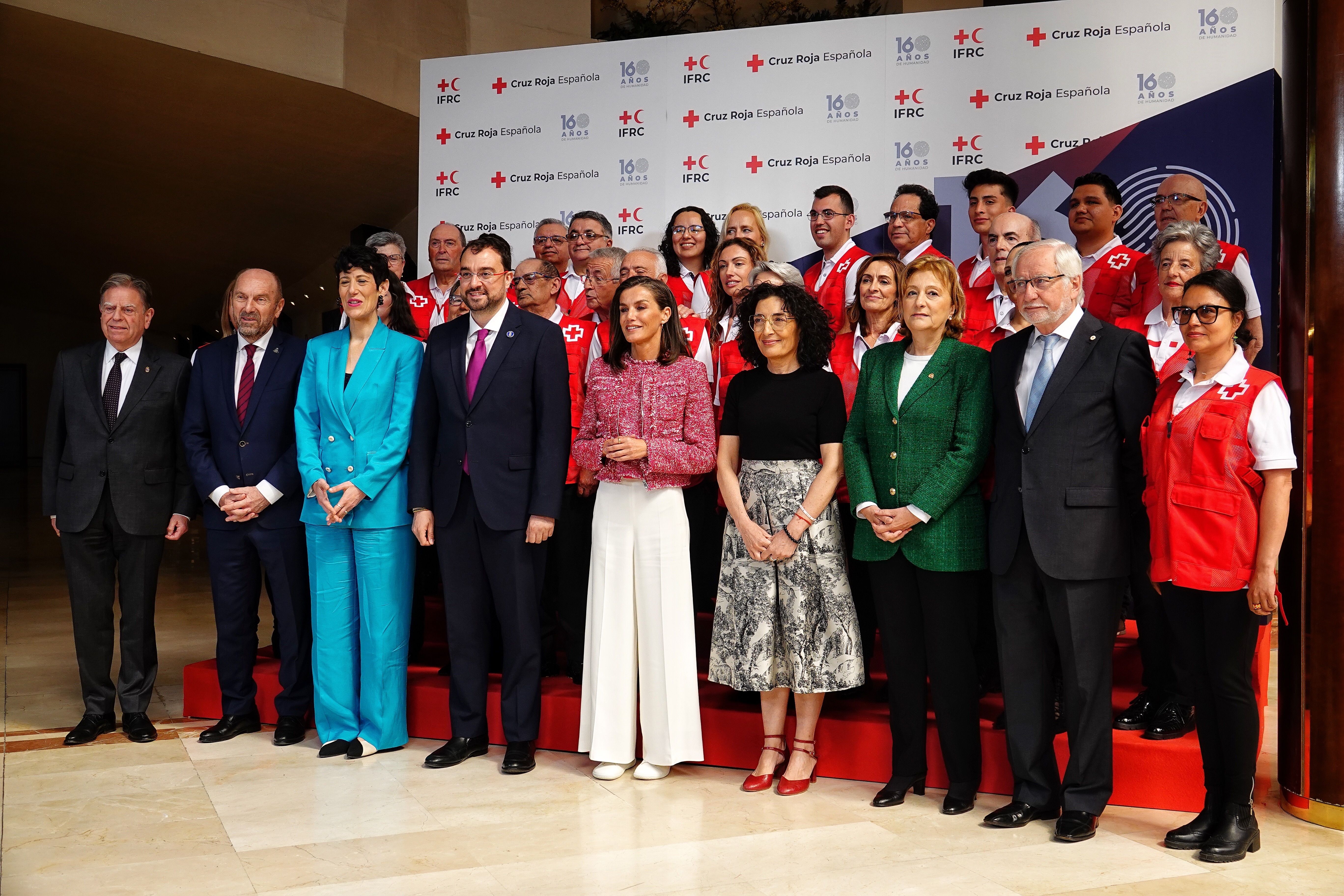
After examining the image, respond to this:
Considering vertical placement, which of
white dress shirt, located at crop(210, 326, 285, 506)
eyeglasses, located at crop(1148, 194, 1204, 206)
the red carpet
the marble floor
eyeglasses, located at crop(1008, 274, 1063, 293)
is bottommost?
the marble floor

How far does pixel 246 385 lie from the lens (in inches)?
171

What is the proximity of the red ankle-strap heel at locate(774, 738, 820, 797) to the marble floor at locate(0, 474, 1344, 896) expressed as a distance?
46 millimetres

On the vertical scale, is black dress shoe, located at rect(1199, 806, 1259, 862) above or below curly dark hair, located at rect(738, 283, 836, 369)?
below

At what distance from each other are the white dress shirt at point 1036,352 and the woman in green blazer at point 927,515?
0.13 metres

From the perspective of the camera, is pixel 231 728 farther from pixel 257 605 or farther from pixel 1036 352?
pixel 1036 352

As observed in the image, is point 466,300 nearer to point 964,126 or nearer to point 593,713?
point 593,713

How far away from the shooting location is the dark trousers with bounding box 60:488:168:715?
4.30 meters

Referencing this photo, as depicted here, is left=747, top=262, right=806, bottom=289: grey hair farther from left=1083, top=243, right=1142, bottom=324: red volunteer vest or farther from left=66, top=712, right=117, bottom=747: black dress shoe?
left=66, top=712, right=117, bottom=747: black dress shoe

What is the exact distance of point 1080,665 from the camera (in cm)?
318

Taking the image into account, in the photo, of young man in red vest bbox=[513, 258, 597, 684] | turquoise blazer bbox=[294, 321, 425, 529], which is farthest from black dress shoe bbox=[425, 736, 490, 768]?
turquoise blazer bbox=[294, 321, 425, 529]

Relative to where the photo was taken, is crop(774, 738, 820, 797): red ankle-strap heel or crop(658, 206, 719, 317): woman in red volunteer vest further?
crop(658, 206, 719, 317): woman in red volunteer vest

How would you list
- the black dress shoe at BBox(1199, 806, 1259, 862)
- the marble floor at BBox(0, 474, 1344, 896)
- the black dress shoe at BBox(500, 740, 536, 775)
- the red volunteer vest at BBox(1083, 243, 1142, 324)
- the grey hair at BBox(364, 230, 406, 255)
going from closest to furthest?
the marble floor at BBox(0, 474, 1344, 896)
the black dress shoe at BBox(1199, 806, 1259, 862)
the black dress shoe at BBox(500, 740, 536, 775)
the red volunteer vest at BBox(1083, 243, 1142, 324)
the grey hair at BBox(364, 230, 406, 255)

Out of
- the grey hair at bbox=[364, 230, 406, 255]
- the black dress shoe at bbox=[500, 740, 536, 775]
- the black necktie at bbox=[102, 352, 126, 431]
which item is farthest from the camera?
the grey hair at bbox=[364, 230, 406, 255]

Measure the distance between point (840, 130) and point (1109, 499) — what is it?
3292 mm
